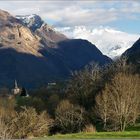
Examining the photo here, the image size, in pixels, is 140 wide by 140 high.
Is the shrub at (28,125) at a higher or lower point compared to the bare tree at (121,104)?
lower

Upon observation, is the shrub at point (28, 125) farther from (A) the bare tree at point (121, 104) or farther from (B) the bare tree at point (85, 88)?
(B) the bare tree at point (85, 88)

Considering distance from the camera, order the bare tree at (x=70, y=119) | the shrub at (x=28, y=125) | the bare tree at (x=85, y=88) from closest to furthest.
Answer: the shrub at (x=28, y=125)
the bare tree at (x=70, y=119)
the bare tree at (x=85, y=88)

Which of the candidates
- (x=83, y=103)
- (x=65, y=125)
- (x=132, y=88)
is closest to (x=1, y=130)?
(x=132, y=88)

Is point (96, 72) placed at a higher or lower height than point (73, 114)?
higher

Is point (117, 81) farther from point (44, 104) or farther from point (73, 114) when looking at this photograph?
point (44, 104)

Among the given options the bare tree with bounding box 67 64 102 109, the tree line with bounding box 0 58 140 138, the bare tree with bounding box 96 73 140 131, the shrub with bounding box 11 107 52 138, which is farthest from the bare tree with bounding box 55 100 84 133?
the shrub with bounding box 11 107 52 138

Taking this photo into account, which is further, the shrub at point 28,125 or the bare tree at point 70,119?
the bare tree at point 70,119

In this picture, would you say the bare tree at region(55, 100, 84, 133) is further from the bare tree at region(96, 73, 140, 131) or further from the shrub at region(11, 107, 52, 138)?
the shrub at region(11, 107, 52, 138)

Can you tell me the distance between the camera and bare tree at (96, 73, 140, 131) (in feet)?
Answer: 316

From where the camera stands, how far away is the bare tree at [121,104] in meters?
96.4

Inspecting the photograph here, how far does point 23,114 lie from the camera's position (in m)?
98.2

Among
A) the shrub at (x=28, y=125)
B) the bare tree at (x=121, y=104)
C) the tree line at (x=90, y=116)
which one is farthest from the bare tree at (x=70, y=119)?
the shrub at (x=28, y=125)

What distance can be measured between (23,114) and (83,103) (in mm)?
62716

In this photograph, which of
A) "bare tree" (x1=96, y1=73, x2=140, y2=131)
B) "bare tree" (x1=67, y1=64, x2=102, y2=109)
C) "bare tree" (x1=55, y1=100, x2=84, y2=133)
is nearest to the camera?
"bare tree" (x1=96, y1=73, x2=140, y2=131)
